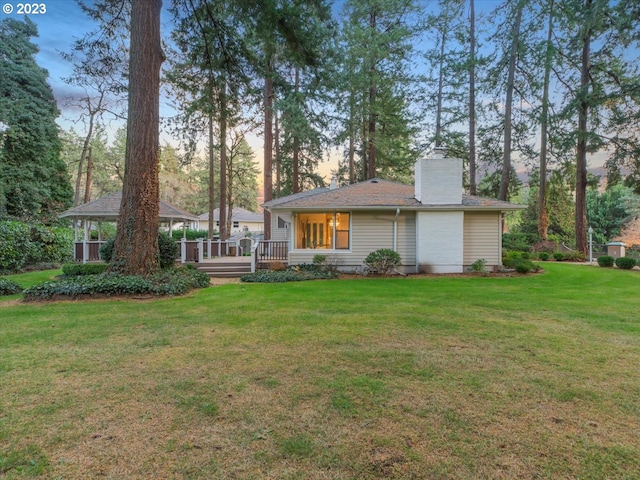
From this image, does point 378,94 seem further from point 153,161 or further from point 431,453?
point 431,453

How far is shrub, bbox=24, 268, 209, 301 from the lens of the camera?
728 cm

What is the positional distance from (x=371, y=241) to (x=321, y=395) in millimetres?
9381

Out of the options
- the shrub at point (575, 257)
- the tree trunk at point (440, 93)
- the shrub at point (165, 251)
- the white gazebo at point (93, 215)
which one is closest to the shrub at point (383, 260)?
the shrub at point (165, 251)

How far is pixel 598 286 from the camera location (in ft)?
29.8

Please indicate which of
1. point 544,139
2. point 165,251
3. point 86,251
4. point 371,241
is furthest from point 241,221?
point 544,139

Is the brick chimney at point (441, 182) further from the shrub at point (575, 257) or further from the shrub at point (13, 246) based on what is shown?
the shrub at point (13, 246)

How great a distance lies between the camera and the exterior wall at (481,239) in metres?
11.8

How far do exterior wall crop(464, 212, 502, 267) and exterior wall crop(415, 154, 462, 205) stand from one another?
3.04ft

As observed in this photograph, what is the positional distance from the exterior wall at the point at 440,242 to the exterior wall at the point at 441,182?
1.64 feet

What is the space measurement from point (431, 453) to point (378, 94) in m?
20.4

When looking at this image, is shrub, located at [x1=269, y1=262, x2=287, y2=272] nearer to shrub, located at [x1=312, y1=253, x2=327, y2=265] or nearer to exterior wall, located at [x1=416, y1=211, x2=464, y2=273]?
shrub, located at [x1=312, y1=253, x2=327, y2=265]

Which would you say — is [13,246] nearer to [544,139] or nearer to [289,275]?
[289,275]

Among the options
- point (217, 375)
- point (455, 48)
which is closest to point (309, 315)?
point (217, 375)

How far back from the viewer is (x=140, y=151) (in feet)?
27.5
